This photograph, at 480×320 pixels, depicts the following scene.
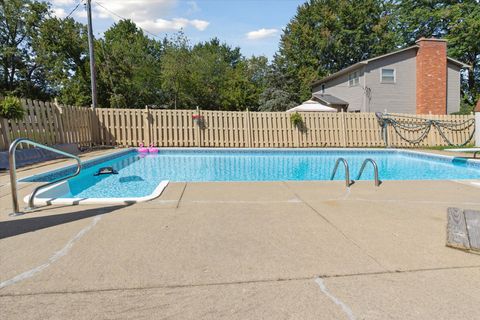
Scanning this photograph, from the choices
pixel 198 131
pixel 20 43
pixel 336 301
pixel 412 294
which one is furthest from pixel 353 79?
pixel 20 43

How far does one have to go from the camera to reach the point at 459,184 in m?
6.16

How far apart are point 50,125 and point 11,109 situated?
91.7 inches

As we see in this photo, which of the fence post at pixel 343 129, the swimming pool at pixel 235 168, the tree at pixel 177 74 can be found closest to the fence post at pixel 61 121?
the swimming pool at pixel 235 168

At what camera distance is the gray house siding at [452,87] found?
69.7 feet

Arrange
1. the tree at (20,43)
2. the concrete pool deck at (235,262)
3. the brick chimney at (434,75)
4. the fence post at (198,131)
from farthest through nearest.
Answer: the tree at (20,43) → the brick chimney at (434,75) → the fence post at (198,131) → the concrete pool deck at (235,262)

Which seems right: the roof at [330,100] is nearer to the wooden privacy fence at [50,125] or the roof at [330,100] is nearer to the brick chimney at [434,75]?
the brick chimney at [434,75]

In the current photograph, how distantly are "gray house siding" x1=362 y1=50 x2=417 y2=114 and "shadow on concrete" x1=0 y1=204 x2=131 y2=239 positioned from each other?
20074 millimetres

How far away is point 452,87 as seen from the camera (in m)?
21.3

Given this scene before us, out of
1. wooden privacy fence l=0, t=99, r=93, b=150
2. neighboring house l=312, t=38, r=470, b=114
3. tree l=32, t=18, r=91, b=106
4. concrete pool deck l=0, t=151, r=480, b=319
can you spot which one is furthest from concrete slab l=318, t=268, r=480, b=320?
tree l=32, t=18, r=91, b=106

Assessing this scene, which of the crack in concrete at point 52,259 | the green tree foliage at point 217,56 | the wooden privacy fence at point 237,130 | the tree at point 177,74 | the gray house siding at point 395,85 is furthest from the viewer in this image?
the tree at point 177,74

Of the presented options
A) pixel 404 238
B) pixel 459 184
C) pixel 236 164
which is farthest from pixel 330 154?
pixel 404 238

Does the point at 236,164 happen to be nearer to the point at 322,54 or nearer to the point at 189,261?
the point at 189,261

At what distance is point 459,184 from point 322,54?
30504 millimetres

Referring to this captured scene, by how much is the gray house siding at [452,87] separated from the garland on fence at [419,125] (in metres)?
7.03
